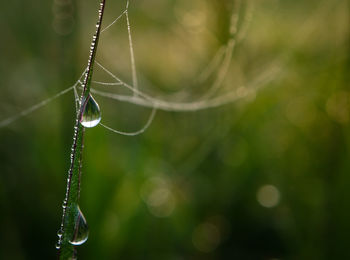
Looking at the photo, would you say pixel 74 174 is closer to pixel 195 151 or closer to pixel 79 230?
pixel 79 230

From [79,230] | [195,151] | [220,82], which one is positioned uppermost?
[220,82]

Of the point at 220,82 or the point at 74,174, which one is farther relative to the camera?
the point at 220,82

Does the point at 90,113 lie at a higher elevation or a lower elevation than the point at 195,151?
lower

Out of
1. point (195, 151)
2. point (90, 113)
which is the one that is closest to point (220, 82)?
point (195, 151)

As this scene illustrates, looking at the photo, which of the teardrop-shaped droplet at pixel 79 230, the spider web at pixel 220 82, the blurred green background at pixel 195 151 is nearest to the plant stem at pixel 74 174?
the teardrop-shaped droplet at pixel 79 230

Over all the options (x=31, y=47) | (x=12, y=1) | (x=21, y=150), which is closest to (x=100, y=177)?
(x=21, y=150)

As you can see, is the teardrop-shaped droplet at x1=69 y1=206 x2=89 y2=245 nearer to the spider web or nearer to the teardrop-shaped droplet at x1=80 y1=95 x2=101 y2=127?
the teardrop-shaped droplet at x1=80 y1=95 x2=101 y2=127
